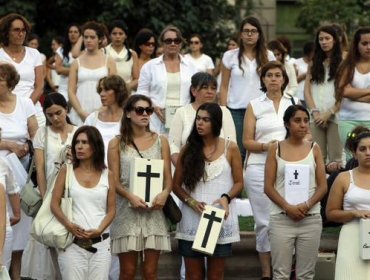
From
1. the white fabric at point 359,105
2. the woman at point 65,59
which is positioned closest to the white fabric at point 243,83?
the white fabric at point 359,105

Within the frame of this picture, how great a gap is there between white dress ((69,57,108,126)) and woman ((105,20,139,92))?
74 centimetres

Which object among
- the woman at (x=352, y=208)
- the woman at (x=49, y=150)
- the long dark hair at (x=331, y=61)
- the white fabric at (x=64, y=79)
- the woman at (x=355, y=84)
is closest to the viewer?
the woman at (x=352, y=208)

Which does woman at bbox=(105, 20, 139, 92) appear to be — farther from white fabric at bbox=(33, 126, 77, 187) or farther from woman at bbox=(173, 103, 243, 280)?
woman at bbox=(173, 103, 243, 280)

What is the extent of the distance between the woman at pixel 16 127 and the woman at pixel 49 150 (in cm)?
21

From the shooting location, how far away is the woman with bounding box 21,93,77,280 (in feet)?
40.9

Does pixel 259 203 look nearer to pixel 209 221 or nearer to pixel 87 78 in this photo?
pixel 209 221

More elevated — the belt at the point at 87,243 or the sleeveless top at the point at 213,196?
the sleeveless top at the point at 213,196

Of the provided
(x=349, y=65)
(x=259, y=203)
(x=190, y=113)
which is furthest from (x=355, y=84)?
(x=190, y=113)

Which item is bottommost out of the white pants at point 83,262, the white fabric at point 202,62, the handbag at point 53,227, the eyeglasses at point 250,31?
the white pants at point 83,262

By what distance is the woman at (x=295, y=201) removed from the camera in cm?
1192

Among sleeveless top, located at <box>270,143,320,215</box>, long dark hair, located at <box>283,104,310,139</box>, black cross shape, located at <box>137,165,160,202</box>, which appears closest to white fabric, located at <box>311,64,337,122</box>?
long dark hair, located at <box>283,104,310,139</box>

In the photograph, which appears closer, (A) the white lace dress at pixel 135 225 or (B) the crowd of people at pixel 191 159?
(B) the crowd of people at pixel 191 159

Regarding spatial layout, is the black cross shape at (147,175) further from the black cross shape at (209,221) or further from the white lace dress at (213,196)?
the black cross shape at (209,221)

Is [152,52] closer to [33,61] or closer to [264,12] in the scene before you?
[33,61]
